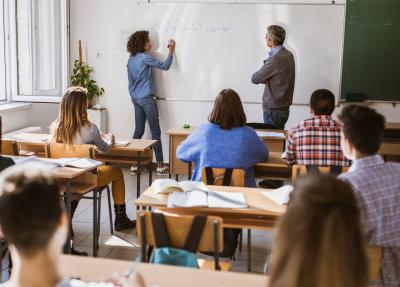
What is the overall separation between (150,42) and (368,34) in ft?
8.60

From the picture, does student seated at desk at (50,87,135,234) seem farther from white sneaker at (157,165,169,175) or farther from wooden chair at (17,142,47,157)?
white sneaker at (157,165,169,175)

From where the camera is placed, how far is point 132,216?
16.6 ft

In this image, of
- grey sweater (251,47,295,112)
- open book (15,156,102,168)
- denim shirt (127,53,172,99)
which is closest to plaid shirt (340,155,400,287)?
open book (15,156,102,168)

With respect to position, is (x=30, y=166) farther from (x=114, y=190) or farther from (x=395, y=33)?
(x=395, y=33)

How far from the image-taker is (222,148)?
11.8 feet

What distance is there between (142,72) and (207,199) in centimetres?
393

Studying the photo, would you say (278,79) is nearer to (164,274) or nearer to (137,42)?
(137,42)

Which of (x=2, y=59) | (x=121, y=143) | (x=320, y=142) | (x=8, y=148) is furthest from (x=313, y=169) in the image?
(x=2, y=59)

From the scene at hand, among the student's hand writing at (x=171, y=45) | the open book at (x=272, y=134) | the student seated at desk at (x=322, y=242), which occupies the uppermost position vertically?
the student's hand writing at (x=171, y=45)

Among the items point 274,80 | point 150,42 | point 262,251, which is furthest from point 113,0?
point 262,251

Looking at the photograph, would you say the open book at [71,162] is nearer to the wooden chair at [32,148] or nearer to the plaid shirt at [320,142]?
the wooden chair at [32,148]

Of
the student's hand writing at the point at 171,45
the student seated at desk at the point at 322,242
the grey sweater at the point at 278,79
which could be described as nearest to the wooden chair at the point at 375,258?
the student seated at desk at the point at 322,242

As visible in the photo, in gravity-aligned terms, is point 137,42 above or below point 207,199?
above

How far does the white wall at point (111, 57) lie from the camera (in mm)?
6789
